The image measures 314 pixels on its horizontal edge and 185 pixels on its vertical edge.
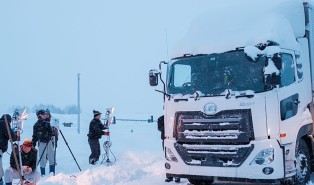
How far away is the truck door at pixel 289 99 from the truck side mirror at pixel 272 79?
0.24m

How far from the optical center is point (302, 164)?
722 centimetres

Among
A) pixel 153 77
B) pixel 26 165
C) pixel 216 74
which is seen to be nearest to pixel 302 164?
pixel 216 74

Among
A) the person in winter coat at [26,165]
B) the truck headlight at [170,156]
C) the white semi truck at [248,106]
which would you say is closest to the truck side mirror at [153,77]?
the white semi truck at [248,106]

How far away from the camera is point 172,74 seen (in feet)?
25.7

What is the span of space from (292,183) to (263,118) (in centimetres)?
144

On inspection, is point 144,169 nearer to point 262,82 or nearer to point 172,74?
point 172,74

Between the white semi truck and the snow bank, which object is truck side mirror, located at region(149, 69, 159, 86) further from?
the snow bank

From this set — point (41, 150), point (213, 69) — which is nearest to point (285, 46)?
point (213, 69)

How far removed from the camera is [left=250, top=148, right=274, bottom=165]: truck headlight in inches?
251

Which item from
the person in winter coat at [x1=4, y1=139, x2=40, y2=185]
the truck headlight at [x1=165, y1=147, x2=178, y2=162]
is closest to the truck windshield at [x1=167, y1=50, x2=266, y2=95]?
the truck headlight at [x1=165, y1=147, x2=178, y2=162]

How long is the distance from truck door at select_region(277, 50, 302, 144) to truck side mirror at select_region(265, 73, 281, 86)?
9.5 inches

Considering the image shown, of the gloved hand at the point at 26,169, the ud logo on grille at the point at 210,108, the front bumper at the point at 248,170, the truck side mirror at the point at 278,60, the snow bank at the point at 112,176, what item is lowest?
the snow bank at the point at 112,176

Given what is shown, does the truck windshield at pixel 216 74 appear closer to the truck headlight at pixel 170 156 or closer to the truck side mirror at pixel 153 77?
the truck side mirror at pixel 153 77

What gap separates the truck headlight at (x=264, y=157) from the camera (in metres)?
6.39
